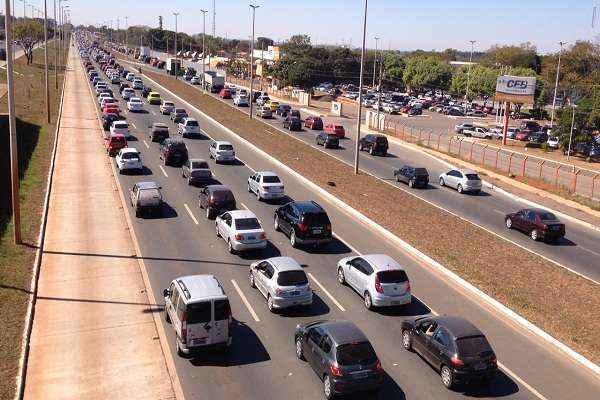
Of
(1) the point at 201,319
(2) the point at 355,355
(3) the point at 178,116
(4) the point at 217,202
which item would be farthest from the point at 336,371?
(3) the point at 178,116

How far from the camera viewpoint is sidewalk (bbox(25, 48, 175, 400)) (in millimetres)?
14383

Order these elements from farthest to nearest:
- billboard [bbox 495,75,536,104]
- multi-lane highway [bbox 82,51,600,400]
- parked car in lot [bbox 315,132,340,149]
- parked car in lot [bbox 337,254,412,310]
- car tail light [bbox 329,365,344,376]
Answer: billboard [bbox 495,75,536,104]
parked car in lot [bbox 315,132,340,149]
parked car in lot [bbox 337,254,412,310]
multi-lane highway [bbox 82,51,600,400]
car tail light [bbox 329,365,344,376]

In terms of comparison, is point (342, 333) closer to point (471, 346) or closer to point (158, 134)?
point (471, 346)

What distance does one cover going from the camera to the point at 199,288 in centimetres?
1612

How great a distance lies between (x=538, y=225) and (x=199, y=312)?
21629 millimetres

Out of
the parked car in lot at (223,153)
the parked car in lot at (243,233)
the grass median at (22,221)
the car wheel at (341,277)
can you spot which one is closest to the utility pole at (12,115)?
the grass median at (22,221)

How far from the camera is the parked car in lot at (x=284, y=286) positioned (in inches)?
736

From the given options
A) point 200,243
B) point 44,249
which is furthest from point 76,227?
point 200,243

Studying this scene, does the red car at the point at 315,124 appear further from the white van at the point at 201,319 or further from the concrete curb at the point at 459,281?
the white van at the point at 201,319

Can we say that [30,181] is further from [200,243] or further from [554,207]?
[554,207]

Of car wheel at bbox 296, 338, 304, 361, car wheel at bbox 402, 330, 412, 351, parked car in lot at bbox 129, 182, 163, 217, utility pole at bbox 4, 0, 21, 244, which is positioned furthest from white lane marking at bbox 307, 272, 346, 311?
utility pole at bbox 4, 0, 21, 244

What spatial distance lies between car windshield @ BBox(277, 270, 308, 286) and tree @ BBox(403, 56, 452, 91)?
390ft

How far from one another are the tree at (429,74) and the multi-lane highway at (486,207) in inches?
3004

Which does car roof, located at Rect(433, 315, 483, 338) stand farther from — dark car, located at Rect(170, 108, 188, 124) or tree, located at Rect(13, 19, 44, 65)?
tree, located at Rect(13, 19, 44, 65)
